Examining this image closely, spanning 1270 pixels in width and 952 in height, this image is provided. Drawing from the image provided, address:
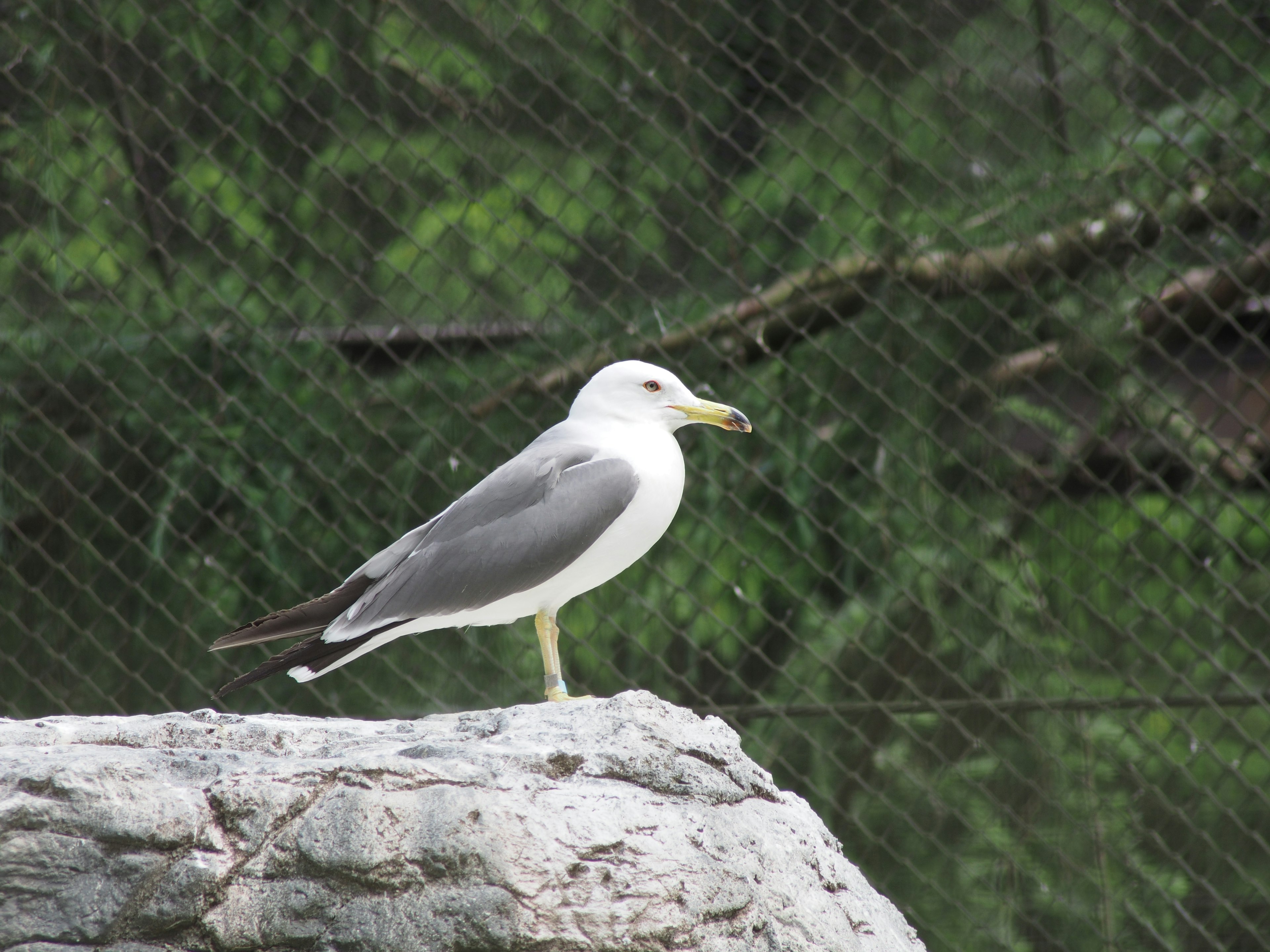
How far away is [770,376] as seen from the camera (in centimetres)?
223

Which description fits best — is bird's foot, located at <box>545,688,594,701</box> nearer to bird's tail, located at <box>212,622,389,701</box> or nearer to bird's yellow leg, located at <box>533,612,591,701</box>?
bird's yellow leg, located at <box>533,612,591,701</box>

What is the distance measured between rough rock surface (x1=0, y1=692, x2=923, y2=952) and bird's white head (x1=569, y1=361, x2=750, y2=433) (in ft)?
1.34

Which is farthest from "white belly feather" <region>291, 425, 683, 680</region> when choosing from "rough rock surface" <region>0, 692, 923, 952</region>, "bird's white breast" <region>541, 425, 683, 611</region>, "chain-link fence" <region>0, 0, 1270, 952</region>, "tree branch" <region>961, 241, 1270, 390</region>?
"tree branch" <region>961, 241, 1270, 390</region>

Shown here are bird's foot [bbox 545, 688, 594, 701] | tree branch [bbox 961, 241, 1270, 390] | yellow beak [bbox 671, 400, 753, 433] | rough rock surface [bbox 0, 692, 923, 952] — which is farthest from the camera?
tree branch [bbox 961, 241, 1270, 390]

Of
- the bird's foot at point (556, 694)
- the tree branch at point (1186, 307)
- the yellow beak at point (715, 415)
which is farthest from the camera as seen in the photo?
the tree branch at point (1186, 307)

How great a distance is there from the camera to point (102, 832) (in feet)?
2.61

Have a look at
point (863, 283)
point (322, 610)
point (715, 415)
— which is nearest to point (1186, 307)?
point (863, 283)

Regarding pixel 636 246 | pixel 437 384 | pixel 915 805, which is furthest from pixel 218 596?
pixel 915 805

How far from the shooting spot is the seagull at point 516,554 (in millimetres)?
1188

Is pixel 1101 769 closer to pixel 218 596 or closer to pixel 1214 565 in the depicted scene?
pixel 1214 565

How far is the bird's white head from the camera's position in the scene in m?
1.27

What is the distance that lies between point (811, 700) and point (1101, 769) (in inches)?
19.3

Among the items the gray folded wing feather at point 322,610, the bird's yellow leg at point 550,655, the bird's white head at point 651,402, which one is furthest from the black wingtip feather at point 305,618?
the bird's white head at point 651,402

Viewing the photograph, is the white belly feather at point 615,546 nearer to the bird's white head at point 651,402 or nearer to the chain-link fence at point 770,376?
the bird's white head at point 651,402
